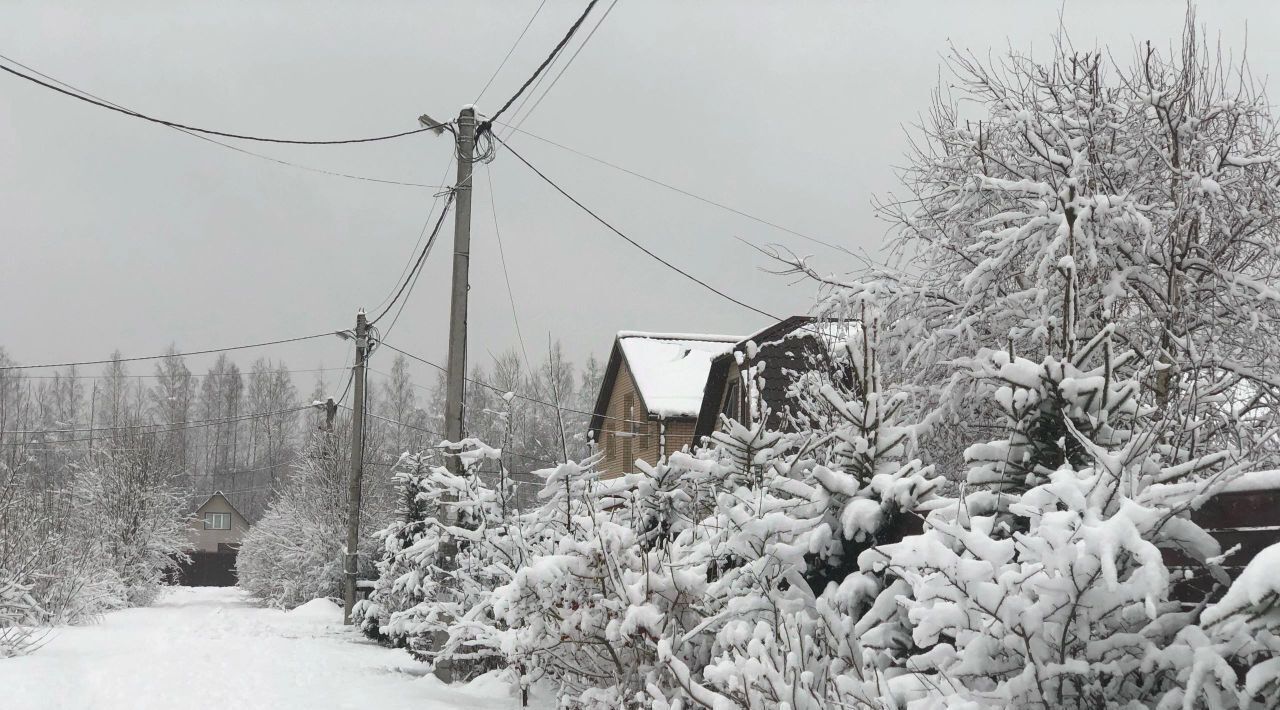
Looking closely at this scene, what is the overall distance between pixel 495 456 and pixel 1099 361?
4754mm

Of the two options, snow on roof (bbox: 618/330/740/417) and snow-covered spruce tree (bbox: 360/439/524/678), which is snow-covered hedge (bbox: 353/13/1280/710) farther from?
snow on roof (bbox: 618/330/740/417)

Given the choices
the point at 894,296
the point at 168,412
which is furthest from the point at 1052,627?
the point at 168,412

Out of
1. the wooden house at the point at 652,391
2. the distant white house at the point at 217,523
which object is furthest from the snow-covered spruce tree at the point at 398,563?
the distant white house at the point at 217,523

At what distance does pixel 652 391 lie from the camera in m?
25.1

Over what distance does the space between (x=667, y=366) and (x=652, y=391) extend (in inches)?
63.5

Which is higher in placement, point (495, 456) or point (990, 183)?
point (990, 183)

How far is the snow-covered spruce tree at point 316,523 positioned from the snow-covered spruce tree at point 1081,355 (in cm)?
1815

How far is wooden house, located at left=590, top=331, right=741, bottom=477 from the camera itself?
2438 centimetres

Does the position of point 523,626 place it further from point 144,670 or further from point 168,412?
point 168,412

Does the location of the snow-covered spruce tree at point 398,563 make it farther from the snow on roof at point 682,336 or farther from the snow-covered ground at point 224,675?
the snow on roof at point 682,336

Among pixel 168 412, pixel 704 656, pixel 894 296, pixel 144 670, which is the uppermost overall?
pixel 168 412

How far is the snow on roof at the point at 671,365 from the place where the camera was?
24.6m

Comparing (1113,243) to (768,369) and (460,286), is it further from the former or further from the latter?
(768,369)

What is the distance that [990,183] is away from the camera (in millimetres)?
6969
